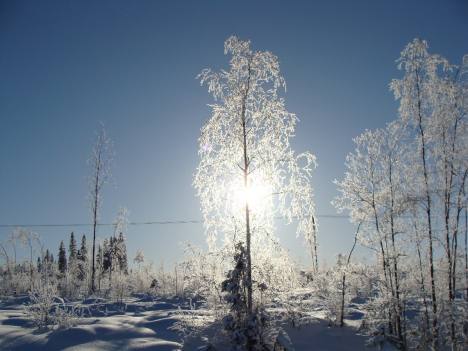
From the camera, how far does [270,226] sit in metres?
10.5

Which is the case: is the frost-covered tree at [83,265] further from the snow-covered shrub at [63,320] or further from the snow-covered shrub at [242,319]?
the snow-covered shrub at [242,319]

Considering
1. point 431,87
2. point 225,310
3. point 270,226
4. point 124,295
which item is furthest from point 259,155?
point 124,295

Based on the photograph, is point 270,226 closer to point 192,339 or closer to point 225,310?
point 225,310

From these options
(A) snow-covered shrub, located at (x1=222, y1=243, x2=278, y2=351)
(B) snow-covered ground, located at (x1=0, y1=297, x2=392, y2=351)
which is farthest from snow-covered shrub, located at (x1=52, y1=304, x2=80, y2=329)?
(A) snow-covered shrub, located at (x1=222, y1=243, x2=278, y2=351)

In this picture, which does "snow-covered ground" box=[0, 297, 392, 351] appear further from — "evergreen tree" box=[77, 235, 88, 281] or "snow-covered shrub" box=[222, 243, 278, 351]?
"evergreen tree" box=[77, 235, 88, 281]

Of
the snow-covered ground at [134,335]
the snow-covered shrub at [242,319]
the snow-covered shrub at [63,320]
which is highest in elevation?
the snow-covered shrub at [242,319]

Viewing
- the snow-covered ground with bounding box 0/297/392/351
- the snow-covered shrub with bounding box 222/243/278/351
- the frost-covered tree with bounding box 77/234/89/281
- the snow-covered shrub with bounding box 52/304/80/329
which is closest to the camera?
the snow-covered shrub with bounding box 222/243/278/351

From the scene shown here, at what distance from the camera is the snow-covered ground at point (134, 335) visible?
37.0ft

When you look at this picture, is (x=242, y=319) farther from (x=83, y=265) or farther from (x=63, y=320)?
(x=83, y=265)

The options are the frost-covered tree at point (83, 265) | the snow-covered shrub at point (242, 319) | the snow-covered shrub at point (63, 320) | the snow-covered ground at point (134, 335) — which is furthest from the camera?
the frost-covered tree at point (83, 265)

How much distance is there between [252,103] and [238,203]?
2.63m

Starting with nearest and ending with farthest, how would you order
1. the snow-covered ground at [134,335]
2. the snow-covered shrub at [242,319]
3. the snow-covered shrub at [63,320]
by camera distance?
the snow-covered shrub at [242,319] < the snow-covered ground at [134,335] < the snow-covered shrub at [63,320]

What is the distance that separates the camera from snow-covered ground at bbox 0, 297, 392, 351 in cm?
1129

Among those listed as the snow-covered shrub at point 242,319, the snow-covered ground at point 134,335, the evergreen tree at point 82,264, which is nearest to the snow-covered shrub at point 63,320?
the snow-covered ground at point 134,335
